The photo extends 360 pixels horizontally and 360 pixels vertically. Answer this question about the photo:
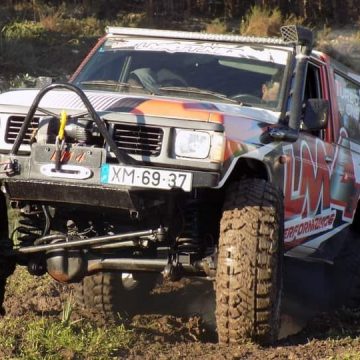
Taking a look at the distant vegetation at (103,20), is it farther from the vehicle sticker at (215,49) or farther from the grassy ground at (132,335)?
the grassy ground at (132,335)

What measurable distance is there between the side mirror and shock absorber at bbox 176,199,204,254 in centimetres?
110

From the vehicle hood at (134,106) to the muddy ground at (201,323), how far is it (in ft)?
4.26

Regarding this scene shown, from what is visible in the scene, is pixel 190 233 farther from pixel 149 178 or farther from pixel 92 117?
pixel 92 117

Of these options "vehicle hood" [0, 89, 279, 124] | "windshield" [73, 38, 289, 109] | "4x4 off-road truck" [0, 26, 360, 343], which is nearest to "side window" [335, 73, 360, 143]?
"4x4 off-road truck" [0, 26, 360, 343]

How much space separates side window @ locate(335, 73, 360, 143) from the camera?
7082 millimetres

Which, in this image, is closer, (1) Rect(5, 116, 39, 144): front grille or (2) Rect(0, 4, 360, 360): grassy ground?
(2) Rect(0, 4, 360, 360): grassy ground

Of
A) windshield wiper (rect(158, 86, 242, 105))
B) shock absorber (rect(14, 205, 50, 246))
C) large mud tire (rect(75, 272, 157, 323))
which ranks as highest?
windshield wiper (rect(158, 86, 242, 105))

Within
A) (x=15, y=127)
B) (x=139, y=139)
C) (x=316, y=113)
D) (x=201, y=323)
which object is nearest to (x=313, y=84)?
(x=316, y=113)

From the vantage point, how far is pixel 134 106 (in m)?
4.77

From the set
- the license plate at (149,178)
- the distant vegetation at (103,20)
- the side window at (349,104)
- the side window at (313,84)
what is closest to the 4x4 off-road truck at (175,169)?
the license plate at (149,178)

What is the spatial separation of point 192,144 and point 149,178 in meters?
0.31

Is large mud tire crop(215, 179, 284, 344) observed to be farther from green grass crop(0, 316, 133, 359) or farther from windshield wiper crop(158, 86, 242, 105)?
windshield wiper crop(158, 86, 242, 105)

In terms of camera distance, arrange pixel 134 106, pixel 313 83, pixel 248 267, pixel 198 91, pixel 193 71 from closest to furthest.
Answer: pixel 248 267 → pixel 134 106 → pixel 198 91 → pixel 193 71 → pixel 313 83

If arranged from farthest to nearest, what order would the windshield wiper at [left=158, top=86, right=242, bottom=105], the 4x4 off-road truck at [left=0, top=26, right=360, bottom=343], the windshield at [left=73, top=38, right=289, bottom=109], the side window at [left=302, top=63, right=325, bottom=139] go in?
1. the side window at [left=302, top=63, right=325, bottom=139]
2. the windshield at [left=73, top=38, right=289, bottom=109]
3. the windshield wiper at [left=158, top=86, right=242, bottom=105]
4. the 4x4 off-road truck at [left=0, top=26, right=360, bottom=343]
